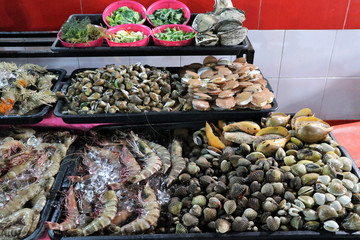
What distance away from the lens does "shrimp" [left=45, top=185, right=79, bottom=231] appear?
4.94 feet

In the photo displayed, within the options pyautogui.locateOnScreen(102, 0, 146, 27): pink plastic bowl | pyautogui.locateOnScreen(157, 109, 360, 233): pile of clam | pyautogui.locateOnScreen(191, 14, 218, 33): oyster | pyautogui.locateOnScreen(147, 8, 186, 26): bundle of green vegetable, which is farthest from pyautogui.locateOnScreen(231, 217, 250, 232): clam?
pyautogui.locateOnScreen(102, 0, 146, 27): pink plastic bowl

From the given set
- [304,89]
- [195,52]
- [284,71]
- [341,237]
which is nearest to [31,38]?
[195,52]

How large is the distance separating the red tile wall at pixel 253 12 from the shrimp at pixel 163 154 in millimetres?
1269

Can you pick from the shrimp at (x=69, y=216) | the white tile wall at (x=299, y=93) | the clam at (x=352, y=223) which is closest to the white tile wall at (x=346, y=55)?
the white tile wall at (x=299, y=93)

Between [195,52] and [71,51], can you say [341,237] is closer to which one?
[195,52]

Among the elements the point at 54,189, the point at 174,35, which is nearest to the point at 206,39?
the point at 174,35

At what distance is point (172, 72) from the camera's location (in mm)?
2438

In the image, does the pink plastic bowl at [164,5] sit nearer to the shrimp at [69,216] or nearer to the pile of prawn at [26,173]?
the pile of prawn at [26,173]

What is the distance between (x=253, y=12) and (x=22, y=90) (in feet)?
6.05

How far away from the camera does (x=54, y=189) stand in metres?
1.75

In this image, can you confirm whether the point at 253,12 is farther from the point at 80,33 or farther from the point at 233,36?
the point at 80,33

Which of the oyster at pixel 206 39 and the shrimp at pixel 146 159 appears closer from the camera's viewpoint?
the shrimp at pixel 146 159

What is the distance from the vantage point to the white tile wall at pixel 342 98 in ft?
10.3

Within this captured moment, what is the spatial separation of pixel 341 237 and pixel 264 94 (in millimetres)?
884
